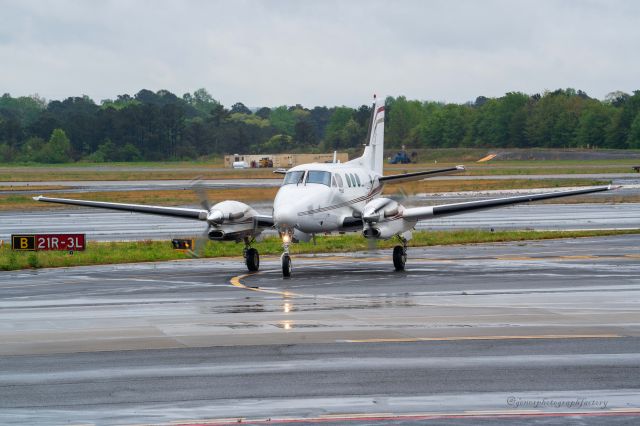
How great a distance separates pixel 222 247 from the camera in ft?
126

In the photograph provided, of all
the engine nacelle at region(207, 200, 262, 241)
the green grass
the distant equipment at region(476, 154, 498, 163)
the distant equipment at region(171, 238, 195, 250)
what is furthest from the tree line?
the engine nacelle at region(207, 200, 262, 241)

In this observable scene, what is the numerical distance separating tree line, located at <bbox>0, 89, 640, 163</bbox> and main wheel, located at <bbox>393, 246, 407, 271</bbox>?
123m

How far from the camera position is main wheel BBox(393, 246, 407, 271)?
28719 millimetres

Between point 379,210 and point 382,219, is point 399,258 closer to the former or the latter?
point 382,219

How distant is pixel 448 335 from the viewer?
54.5ft

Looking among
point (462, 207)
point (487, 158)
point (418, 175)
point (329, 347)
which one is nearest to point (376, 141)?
point (418, 175)

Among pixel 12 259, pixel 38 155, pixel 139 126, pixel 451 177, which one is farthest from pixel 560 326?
pixel 139 126

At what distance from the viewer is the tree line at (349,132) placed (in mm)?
153750

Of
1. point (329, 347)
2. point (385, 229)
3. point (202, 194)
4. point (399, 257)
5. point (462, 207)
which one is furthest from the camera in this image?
point (202, 194)

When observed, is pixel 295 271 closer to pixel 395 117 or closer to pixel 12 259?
pixel 12 259

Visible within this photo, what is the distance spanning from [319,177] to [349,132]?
130 metres

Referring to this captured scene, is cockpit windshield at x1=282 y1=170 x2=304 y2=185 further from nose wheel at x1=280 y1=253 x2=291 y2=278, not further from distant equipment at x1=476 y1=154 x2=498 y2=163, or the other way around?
distant equipment at x1=476 y1=154 x2=498 y2=163

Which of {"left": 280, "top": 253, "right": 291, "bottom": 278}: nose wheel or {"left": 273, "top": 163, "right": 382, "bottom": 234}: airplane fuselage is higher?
{"left": 273, "top": 163, "right": 382, "bottom": 234}: airplane fuselage

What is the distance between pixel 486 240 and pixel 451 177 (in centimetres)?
6284
